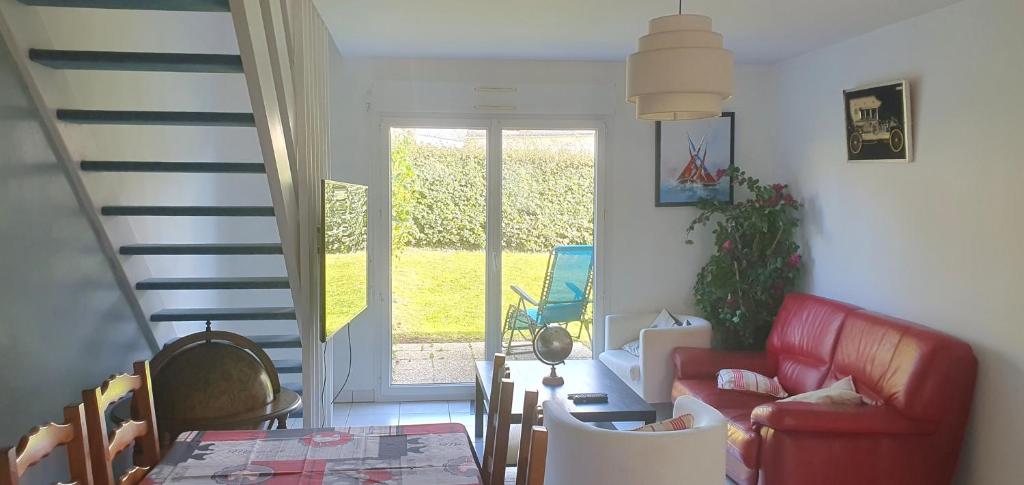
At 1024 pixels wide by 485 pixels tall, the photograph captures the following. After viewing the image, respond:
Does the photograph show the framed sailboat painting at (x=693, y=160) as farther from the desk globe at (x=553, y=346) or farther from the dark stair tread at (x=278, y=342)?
the dark stair tread at (x=278, y=342)

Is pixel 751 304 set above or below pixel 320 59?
below

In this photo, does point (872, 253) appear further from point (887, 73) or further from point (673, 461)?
point (673, 461)

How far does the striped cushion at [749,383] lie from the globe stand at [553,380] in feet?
2.99

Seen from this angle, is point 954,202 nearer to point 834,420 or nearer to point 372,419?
point 834,420

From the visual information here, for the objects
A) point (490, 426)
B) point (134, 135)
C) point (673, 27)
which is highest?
point (673, 27)

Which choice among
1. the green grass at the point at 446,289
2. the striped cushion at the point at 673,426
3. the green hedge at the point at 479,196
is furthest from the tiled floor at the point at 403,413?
the striped cushion at the point at 673,426

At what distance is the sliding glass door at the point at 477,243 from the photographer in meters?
5.68

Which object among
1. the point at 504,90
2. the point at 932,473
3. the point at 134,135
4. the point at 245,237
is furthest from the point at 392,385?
the point at 932,473

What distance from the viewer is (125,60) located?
274 cm

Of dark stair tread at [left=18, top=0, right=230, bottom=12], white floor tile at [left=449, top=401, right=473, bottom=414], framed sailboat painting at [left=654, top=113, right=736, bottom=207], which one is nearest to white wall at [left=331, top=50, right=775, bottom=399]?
framed sailboat painting at [left=654, top=113, right=736, bottom=207]

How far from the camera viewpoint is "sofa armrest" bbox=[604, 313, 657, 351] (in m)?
5.60

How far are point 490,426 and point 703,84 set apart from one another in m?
1.33

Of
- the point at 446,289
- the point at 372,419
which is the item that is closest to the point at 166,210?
the point at 372,419

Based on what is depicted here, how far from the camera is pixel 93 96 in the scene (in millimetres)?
3283
